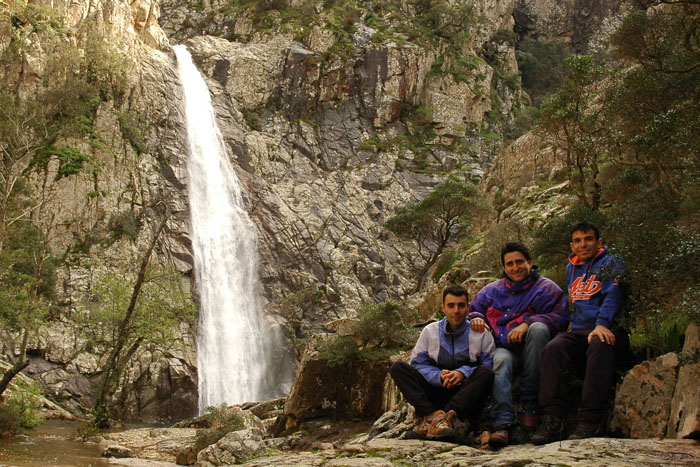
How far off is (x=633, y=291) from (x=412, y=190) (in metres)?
35.9

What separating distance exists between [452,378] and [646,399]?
6.04 feet

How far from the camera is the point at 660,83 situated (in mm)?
10086

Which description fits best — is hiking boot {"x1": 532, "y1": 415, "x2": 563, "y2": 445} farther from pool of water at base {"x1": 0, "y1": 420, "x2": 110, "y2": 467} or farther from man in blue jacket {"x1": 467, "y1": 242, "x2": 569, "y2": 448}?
pool of water at base {"x1": 0, "y1": 420, "x2": 110, "y2": 467}

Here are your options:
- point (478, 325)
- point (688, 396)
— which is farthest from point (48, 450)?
point (688, 396)

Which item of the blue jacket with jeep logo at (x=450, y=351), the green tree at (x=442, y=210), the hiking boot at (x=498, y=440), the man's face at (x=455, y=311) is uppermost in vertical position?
the green tree at (x=442, y=210)

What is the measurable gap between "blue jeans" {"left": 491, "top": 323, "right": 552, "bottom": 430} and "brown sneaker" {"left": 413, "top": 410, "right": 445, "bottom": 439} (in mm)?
541

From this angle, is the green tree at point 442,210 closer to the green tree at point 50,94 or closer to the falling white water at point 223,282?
the falling white water at point 223,282

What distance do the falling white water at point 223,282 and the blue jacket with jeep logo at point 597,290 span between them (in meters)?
21.8

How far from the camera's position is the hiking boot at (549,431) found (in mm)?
4922

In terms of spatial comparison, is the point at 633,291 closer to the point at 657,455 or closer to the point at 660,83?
the point at 657,455

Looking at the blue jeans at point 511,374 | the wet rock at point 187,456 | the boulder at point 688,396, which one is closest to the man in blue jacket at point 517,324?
the blue jeans at point 511,374

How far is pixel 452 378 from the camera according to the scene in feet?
18.2

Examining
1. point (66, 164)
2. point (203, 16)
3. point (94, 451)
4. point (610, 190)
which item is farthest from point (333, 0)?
point (94, 451)

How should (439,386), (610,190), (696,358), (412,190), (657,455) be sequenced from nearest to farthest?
(657,455)
(696,358)
(439,386)
(610,190)
(412,190)
